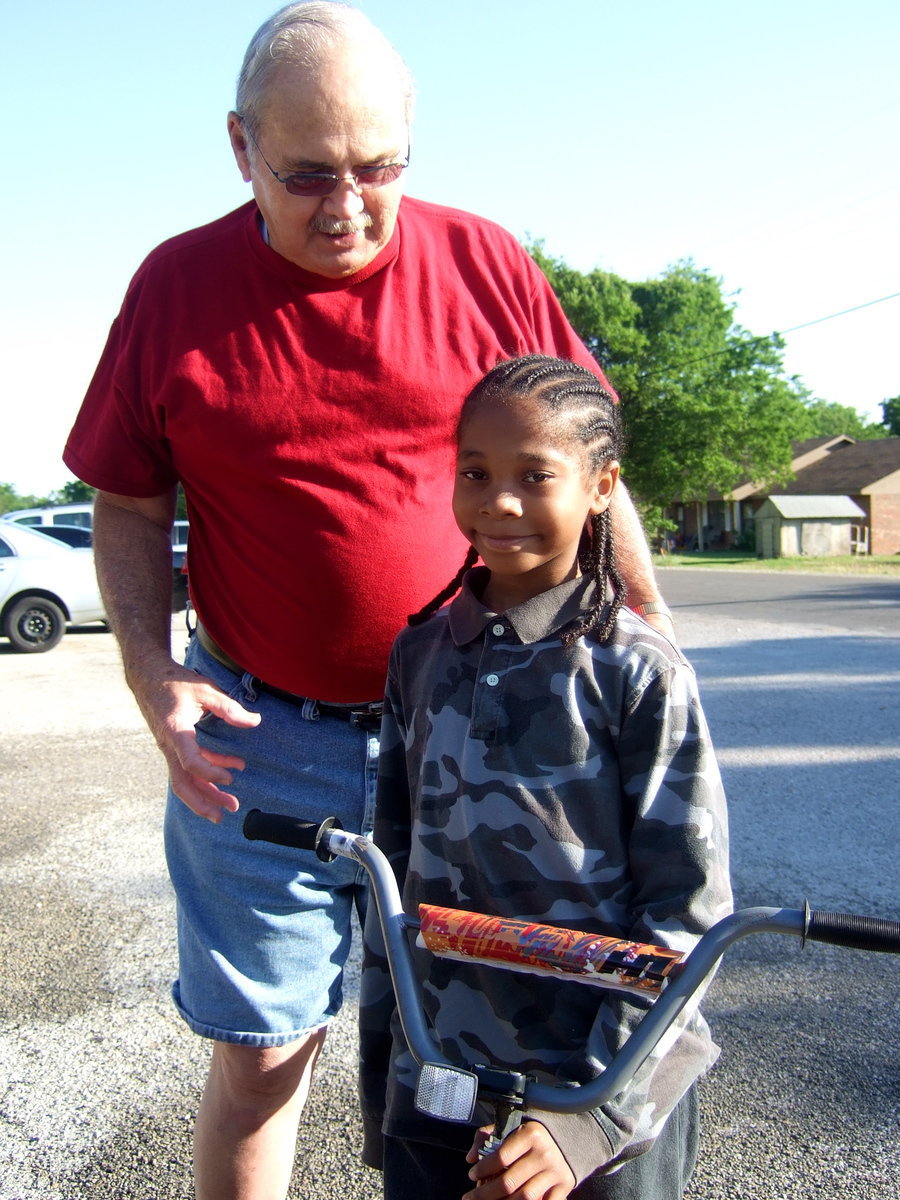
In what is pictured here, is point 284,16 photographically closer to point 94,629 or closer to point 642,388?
point 94,629

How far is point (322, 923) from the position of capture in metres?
2.36

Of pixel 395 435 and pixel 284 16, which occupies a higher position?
pixel 284 16

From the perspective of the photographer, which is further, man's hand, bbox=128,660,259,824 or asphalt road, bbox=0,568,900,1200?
asphalt road, bbox=0,568,900,1200

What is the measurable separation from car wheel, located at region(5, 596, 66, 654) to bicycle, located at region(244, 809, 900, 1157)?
12589 mm

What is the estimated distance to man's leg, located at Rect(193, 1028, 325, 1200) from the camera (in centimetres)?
231

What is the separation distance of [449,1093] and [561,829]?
466 millimetres

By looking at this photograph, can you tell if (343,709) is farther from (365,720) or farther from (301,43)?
(301,43)

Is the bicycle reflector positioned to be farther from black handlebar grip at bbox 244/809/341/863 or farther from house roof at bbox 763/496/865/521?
house roof at bbox 763/496/865/521

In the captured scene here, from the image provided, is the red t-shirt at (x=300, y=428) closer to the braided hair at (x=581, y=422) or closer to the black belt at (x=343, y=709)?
the black belt at (x=343, y=709)

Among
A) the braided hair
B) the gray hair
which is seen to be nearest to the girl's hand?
the braided hair

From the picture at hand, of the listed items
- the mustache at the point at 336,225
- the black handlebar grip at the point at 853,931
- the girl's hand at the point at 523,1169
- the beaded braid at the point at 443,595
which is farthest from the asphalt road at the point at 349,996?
the mustache at the point at 336,225

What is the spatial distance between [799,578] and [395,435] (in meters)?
26.8

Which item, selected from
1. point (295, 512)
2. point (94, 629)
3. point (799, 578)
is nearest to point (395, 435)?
point (295, 512)

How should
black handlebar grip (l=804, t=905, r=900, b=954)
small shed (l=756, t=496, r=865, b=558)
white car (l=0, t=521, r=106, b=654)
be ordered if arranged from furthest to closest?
small shed (l=756, t=496, r=865, b=558) < white car (l=0, t=521, r=106, b=654) < black handlebar grip (l=804, t=905, r=900, b=954)
